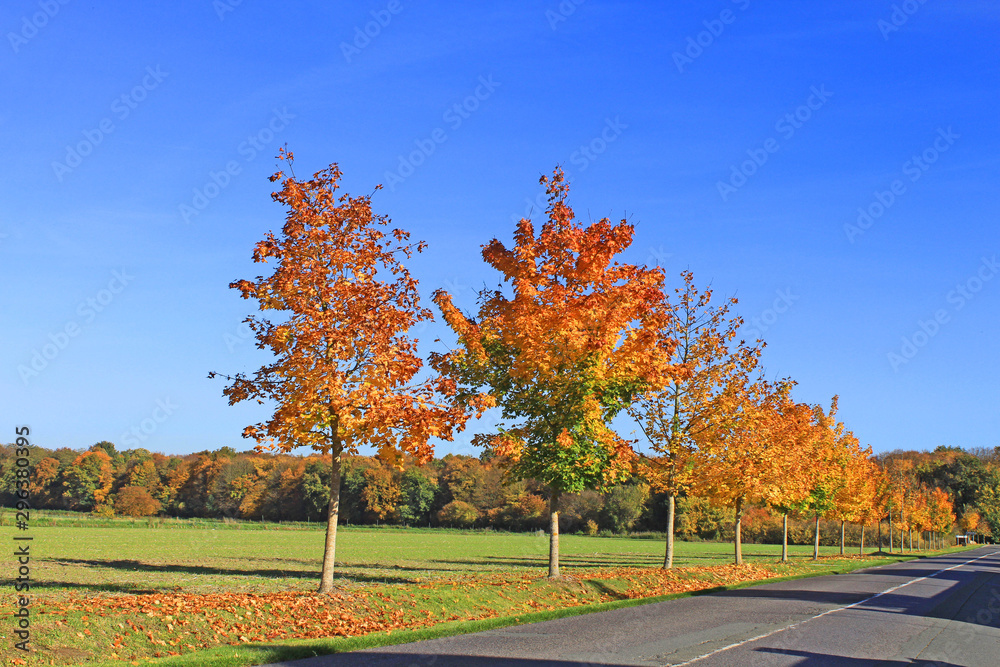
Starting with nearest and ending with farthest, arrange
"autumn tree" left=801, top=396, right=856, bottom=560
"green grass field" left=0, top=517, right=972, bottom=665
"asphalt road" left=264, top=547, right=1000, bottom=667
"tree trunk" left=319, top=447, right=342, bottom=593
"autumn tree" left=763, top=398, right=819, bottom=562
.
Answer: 1. "green grass field" left=0, top=517, right=972, bottom=665
2. "asphalt road" left=264, top=547, right=1000, bottom=667
3. "tree trunk" left=319, top=447, right=342, bottom=593
4. "autumn tree" left=763, top=398, right=819, bottom=562
5. "autumn tree" left=801, top=396, right=856, bottom=560

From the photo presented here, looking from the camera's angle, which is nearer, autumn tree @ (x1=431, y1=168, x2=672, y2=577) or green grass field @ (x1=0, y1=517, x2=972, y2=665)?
green grass field @ (x1=0, y1=517, x2=972, y2=665)

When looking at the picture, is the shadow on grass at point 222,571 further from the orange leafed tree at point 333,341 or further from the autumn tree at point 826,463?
the autumn tree at point 826,463

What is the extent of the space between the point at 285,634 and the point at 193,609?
161cm

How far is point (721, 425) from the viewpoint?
28094 millimetres

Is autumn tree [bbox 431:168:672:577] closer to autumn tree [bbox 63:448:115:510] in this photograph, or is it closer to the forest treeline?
the forest treeline

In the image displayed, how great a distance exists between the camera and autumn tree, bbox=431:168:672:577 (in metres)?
20.5

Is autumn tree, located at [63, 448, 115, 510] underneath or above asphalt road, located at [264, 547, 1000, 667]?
underneath

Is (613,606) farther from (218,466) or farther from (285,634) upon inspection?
(218,466)

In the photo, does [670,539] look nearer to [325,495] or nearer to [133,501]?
[325,495]

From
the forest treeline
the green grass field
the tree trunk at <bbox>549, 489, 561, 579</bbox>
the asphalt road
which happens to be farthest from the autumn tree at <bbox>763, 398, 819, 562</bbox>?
the forest treeline

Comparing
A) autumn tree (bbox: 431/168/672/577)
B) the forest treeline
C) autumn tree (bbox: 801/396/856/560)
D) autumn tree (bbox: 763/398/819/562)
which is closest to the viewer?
autumn tree (bbox: 431/168/672/577)

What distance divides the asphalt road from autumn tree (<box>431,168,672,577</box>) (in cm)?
488

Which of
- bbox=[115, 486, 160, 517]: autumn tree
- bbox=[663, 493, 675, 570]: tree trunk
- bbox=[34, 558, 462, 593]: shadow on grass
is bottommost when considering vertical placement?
bbox=[115, 486, 160, 517]: autumn tree

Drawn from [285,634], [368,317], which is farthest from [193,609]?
[368,317]
